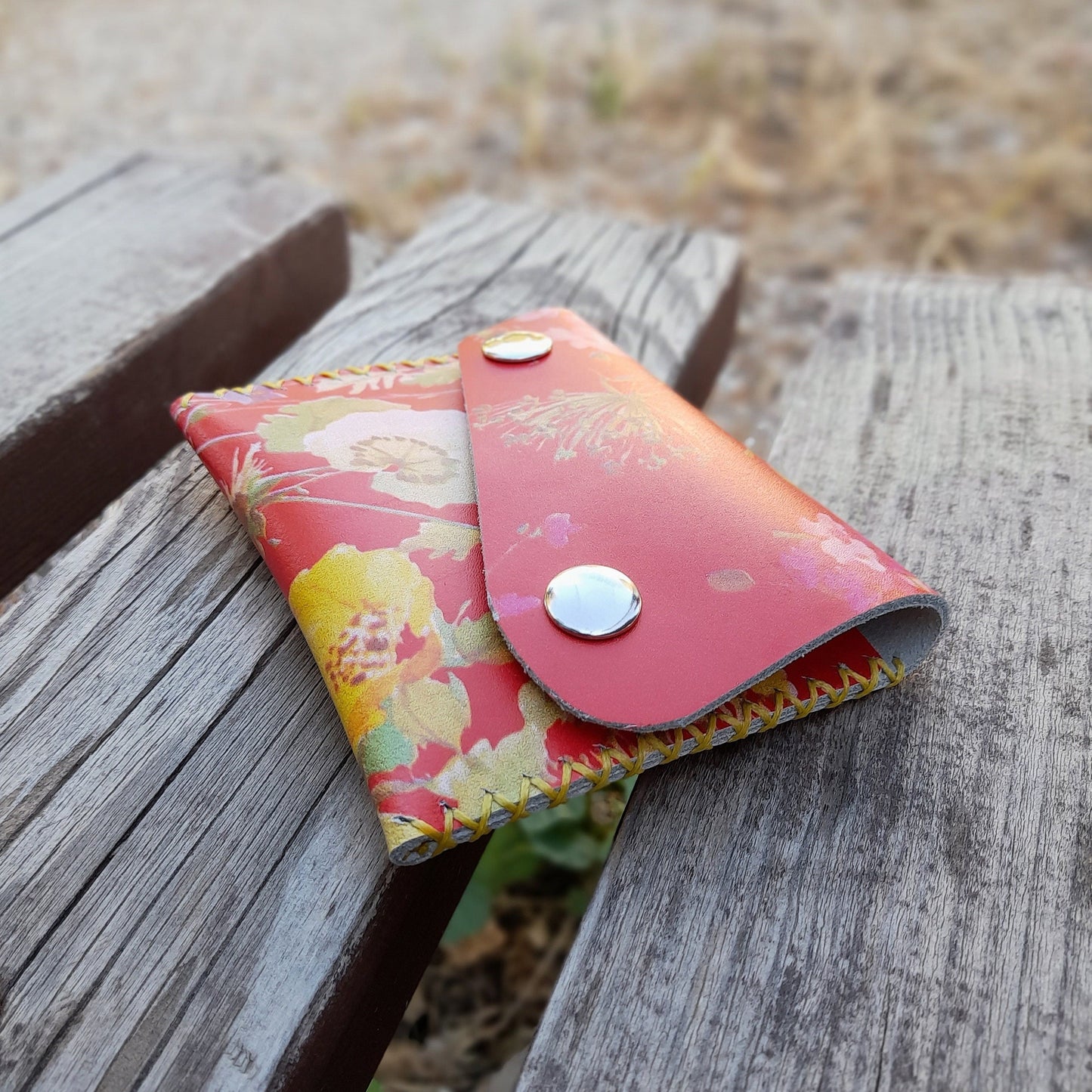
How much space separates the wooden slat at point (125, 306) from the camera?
49.7 inches

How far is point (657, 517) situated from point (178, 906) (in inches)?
20.6

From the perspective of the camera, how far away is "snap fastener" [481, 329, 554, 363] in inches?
44.0

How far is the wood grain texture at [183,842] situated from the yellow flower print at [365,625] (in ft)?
0.25

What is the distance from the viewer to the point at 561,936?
1.59 m

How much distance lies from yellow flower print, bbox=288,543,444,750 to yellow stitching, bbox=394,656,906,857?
11 centimetres

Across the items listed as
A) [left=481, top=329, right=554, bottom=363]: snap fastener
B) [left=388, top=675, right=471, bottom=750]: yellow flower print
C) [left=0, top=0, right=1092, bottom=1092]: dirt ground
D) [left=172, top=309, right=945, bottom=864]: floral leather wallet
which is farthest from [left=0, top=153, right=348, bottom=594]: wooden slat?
[left=0, top=0, right=1092, bottom=1092]: dirt ground

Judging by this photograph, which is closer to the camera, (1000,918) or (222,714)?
(1000,918)

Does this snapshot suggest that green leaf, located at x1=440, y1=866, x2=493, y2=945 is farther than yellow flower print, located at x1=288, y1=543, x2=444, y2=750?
Yes

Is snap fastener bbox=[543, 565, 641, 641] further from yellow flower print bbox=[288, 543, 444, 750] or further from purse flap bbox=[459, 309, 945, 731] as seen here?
yellow flower print bbox=[288, 543, 444, 750]

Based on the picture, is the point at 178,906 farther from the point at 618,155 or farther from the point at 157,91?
the point at 157,91

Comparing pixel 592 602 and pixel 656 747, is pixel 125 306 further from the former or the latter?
pixel 656 747

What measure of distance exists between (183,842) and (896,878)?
1.95ft

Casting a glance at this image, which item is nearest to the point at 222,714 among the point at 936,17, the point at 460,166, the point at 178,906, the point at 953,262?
the point at 178,906

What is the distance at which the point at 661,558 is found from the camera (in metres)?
0.84
